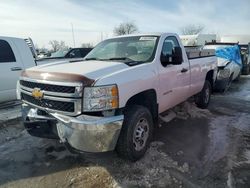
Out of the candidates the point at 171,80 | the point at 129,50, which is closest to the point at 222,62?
the point at 171,80

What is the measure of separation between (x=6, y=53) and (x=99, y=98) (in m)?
4.31

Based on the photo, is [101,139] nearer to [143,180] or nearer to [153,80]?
[143,180]

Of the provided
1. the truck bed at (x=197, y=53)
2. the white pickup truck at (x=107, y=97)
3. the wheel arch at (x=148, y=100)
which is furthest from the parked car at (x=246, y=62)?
the wheel arch at (x=148, y=100)

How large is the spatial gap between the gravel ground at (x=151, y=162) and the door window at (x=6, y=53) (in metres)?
1.76

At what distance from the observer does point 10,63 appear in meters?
6.29

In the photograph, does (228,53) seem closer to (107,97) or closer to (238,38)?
(107,97)

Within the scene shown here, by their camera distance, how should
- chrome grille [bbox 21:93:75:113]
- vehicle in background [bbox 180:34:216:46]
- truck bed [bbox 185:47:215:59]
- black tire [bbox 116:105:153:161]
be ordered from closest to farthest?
chrome grille [bbox 21:93:75:113]
black tire [bbox 116:105:153:161]
truck bed [bbox 185:47:215:59]
vehicle in background [bbox 180:34:216:46]

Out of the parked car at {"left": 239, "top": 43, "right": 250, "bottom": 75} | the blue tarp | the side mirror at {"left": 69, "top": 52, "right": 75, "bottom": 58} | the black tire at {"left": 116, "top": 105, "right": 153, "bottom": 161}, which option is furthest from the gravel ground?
the parked car at {"left": 239, "top": 43, "right": 250, "bottom": 75}

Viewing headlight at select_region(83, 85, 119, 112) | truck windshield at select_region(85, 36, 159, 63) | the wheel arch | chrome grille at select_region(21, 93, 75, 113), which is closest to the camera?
headlight at select_region(83, 85, 119, 112)

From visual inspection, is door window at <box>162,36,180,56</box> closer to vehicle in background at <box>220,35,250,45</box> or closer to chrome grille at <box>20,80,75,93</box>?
chrome grille at <box>20,80,75,93</box>

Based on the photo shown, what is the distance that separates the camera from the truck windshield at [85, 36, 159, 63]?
4.22 m

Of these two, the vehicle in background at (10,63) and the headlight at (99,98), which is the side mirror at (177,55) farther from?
the vehicle in background at (10,63)

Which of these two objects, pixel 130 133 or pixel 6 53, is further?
pixel 6 53

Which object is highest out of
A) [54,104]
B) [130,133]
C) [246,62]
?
[54,104]
